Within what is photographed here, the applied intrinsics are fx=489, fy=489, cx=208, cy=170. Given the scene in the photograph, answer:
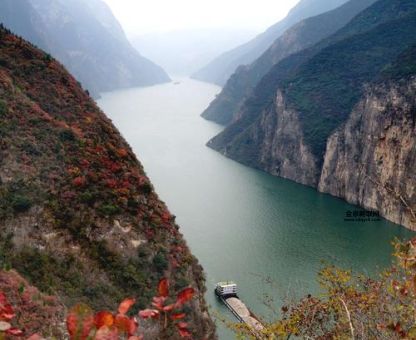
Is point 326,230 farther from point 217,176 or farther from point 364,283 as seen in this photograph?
point 364,283

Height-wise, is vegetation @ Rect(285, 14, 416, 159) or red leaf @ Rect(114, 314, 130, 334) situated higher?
red leaf @ Rect(114, 314, 130, 334)

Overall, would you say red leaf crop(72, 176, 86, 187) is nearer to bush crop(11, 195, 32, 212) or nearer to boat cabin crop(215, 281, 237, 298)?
bush crop(11, 195, 32, 212)

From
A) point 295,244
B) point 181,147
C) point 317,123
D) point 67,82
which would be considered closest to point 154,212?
point 67,82

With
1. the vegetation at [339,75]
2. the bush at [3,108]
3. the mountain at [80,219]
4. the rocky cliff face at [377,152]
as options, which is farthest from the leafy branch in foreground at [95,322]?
the vegetation at [339,75]

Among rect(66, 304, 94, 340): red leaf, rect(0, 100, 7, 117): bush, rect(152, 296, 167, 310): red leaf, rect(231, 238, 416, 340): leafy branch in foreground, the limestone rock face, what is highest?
rect(0, 100, 7, 117): bush

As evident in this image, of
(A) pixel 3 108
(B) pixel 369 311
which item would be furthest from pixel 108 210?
(B) pixel 369 311

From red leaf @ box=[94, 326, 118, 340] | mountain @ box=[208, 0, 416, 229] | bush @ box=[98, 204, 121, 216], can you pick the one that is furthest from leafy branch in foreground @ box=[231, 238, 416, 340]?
mountain @ box=[208, 0, 416, 229]

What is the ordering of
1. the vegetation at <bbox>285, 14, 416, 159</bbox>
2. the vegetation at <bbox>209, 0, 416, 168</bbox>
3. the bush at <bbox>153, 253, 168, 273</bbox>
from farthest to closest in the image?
the vegetation at <bbox>209, 0, 416, 168</bbox>
the vegetation at <bbox>285, 14, 416, 159</bbox>
the bush at <bbox>153, 253, 168, 273</bbox>

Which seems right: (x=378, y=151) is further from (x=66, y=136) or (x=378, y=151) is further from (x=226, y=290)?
(x=66, y=136)
